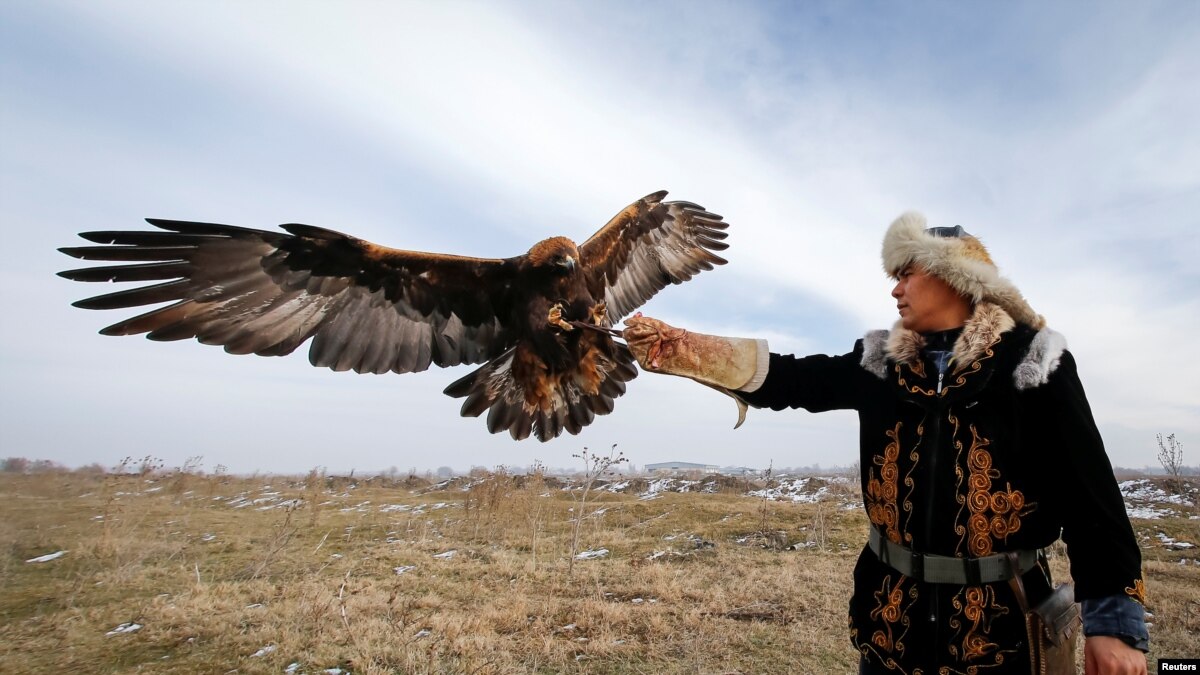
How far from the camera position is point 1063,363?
5.75 feet

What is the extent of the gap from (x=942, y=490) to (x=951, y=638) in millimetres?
437

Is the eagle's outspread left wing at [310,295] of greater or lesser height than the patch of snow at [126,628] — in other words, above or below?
above

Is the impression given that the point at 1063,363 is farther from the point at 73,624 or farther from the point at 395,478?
the point at 395,478

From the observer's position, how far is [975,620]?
1.73 m

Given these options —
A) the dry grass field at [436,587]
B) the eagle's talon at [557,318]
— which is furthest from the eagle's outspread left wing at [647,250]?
the dry grass field at [436,587]

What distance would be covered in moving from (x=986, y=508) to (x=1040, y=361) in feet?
1.55

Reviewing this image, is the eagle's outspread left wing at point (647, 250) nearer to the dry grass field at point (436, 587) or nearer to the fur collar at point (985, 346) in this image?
the fur collar at point (985, 346)

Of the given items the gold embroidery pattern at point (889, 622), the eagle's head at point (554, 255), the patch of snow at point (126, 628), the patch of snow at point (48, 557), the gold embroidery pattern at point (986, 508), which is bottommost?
the patch of snow at point (126, 628)

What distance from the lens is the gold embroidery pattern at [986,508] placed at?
5.74 ft

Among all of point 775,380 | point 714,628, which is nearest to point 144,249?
point 775,380

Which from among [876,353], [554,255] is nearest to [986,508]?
[876,353]

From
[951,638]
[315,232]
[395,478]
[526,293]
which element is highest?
[315,232]

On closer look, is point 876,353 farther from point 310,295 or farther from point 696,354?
point 310,295

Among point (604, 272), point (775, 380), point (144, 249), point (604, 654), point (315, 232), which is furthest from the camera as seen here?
point (604, 654)
